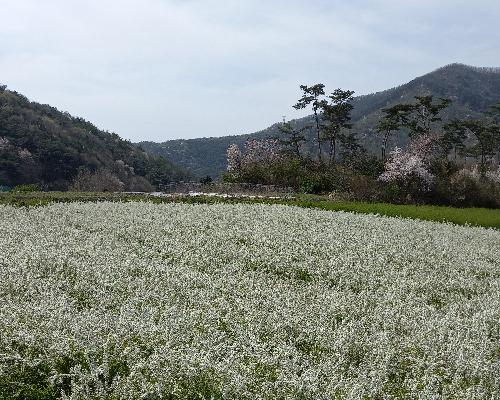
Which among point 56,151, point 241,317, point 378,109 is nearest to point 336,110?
point 56,151

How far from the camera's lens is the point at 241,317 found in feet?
21.5

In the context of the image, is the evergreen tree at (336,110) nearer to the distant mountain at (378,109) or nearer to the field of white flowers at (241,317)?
the field of white flowers at (241,317)

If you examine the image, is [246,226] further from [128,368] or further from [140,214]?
[128,368]

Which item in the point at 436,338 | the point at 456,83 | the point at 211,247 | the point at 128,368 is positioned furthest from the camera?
the point at 456,83

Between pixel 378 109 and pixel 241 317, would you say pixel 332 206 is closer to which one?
pixel 241 317

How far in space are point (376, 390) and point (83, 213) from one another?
50.0ft

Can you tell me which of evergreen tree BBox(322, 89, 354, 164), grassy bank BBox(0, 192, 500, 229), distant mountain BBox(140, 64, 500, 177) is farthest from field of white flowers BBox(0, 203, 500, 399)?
distant mountain BBox(140, 64, 500, 177)

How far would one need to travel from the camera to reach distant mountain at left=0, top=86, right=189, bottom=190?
57.5m

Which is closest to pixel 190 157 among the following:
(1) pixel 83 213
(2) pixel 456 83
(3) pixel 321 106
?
(3) pixel 321 106

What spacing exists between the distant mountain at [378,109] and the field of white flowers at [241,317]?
359 feet

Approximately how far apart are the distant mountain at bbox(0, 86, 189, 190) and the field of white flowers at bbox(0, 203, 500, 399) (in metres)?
48.3

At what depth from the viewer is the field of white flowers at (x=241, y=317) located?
4594 mm

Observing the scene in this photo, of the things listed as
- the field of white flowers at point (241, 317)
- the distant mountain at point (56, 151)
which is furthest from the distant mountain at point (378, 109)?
the field of white flowers at point (241, 317)

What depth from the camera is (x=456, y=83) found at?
178m
